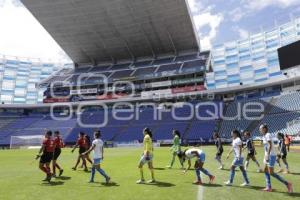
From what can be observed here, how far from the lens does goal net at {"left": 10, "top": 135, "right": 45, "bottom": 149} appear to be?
209 feet

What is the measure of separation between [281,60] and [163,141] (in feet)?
82.4

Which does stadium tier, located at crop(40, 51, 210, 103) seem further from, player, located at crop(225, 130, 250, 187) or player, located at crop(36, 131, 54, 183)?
player, located at crop(36, 131, 54, 183)

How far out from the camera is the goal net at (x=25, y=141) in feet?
209

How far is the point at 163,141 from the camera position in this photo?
195 ft

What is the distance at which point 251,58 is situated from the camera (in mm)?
77562

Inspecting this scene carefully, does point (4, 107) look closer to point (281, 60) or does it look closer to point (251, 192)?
point (281, 60)

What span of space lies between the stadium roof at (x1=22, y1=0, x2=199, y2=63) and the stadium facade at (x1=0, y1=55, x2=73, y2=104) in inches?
733

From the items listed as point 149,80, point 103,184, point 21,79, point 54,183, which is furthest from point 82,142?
point 21,79

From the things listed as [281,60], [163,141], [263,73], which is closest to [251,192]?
[281,60]

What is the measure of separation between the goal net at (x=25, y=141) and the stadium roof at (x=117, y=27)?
2281cm

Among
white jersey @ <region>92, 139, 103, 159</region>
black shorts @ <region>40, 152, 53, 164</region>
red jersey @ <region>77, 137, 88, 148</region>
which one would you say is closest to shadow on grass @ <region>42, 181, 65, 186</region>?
black shorts @ <region>40, 152, 53, 164</region>

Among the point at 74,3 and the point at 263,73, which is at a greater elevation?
the point at 74,3

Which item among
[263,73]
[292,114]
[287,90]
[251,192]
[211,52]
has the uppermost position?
[211,52]

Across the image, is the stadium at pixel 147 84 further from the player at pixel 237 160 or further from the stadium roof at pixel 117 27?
the player at pixel 237 160
